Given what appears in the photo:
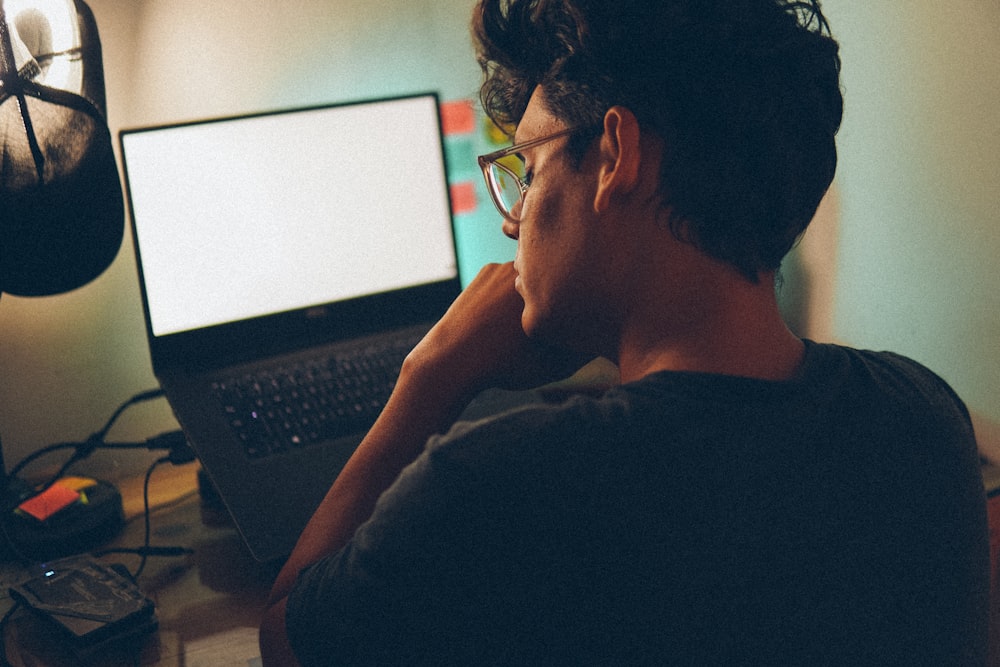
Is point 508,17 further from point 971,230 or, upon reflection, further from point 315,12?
point 315,12

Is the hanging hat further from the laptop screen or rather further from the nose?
the nose

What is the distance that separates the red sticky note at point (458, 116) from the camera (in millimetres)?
1426

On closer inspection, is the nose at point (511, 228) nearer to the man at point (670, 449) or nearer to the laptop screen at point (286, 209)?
the man at point (670, 449)

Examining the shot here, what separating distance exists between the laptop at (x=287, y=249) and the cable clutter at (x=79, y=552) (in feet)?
0.37

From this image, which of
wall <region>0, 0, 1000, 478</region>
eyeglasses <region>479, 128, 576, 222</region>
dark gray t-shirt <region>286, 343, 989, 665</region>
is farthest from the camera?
wall <region>0, 0, 1000, 478</region>

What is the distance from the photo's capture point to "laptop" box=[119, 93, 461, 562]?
1103 millimetres

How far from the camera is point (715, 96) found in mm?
602

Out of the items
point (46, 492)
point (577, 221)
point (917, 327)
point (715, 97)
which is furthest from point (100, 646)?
point (917, 327)

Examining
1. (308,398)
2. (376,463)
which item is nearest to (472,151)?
(308,398)

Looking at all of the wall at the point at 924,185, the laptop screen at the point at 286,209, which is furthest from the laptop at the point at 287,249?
the wall at the point at 924,185

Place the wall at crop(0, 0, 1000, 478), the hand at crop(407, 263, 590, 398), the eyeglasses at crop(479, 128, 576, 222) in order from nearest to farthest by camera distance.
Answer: the eyeglasses at crop(479, 128, 576, 222) < the hand at crop(407, 263, 590, 398) < the wall at crop(0, 0, 1000, 478)

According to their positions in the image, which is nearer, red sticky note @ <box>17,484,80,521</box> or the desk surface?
the desk surface

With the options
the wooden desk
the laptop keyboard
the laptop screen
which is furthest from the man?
the laptop screen

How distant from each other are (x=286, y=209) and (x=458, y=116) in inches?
14.4
